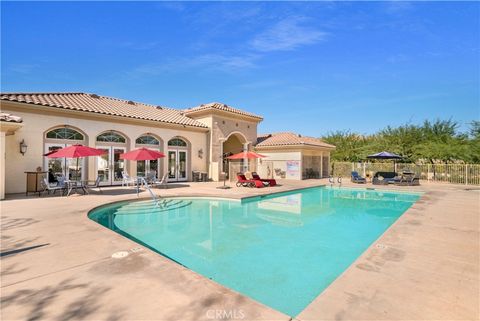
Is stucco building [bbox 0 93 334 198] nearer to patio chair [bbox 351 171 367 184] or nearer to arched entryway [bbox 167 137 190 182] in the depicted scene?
arched entryway [bbox 167 137 190 182]

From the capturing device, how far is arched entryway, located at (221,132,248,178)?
74.9 ft

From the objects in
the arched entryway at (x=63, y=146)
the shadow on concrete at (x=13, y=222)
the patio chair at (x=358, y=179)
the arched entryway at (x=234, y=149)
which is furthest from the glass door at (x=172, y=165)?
Result: the patio chair at (x=358, y=179)

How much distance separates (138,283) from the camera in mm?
3502

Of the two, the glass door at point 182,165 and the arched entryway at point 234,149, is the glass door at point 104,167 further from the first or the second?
the arched entryway at point 234,149

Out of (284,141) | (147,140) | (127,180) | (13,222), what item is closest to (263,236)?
(13,222)

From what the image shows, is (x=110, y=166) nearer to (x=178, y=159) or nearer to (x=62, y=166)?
(x=62, y=166)

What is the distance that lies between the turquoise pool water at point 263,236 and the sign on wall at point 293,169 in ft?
31.7

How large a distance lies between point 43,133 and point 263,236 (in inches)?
529

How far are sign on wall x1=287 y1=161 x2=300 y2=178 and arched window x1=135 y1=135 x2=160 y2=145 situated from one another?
461 inches

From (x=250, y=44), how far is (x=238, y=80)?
8365mm

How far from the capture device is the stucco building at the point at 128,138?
517 inches

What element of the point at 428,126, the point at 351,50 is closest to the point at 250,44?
the point at 351,50

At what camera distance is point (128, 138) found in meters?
17.3

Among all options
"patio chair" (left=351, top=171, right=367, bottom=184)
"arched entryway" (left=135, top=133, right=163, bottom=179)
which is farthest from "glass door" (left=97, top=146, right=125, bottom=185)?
"patio chair" (left=351, top=171, right=367, bottom=184)
